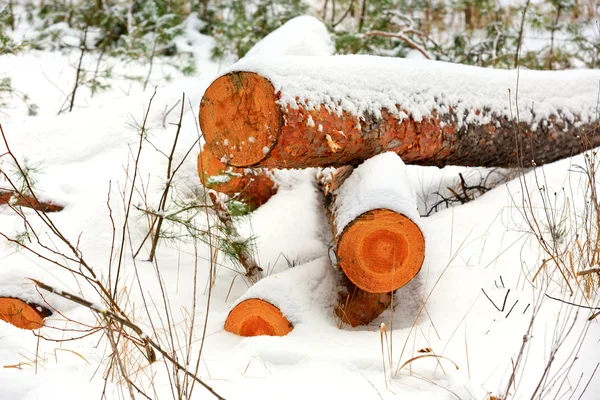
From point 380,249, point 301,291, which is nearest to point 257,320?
point 301,291

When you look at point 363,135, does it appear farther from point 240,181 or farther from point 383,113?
point 240,181

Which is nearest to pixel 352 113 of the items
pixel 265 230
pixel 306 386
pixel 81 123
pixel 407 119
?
pixel 407 119

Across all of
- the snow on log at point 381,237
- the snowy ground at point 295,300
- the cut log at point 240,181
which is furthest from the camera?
the cut log at point 240,181

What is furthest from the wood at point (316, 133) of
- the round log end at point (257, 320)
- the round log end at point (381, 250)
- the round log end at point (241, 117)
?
the round log end at point (257, 320)

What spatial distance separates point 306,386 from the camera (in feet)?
5.56

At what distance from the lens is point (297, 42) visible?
4059 millimetres

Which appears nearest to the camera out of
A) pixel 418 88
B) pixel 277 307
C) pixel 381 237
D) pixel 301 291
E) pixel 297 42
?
pixel 381 237

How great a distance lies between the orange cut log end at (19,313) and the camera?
7.35 ft

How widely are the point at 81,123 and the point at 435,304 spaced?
2.52m

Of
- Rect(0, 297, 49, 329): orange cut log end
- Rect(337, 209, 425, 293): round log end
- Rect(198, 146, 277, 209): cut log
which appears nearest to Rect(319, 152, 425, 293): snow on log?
Rect(337, 209, 425, 293): round log end

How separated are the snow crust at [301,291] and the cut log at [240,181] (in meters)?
0.71

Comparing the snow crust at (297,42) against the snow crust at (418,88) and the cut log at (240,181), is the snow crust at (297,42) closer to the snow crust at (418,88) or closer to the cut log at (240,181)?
the cut log at (240,181)

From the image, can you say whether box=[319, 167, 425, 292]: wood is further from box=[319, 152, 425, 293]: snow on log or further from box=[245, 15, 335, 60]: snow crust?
box=[245, 15, 335, 60]: snow crust

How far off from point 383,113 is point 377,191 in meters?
0.52
